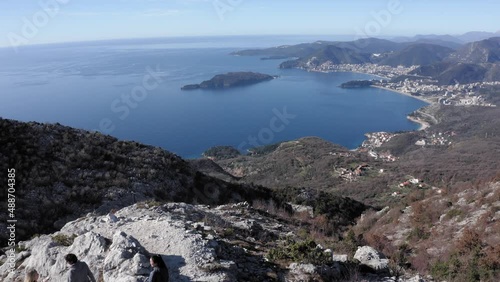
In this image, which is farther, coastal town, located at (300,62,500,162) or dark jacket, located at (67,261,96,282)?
coastal town, located at (300,62,500,162)

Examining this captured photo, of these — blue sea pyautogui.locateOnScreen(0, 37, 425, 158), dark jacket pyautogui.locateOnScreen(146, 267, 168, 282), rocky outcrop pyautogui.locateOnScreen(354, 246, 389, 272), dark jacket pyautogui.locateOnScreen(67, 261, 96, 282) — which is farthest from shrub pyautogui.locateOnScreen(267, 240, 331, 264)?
blue sea pyautogui.locateOnScreen(0, 37, 425, 158)

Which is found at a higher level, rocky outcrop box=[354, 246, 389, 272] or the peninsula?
rocky outcrop box=[354, 246, 389, 272]

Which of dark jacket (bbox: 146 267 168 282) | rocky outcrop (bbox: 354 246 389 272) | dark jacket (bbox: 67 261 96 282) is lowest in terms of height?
rocky outcrop (bbox: 354 246 389 272)

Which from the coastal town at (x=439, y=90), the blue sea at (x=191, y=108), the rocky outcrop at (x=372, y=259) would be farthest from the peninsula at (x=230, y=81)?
the rocky outcrop at (x=372, y=259)

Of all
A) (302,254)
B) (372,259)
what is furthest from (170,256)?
(372,259)

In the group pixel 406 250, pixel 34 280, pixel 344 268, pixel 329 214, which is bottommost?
pixel 329 214

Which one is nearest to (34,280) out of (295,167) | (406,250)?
(406,250)

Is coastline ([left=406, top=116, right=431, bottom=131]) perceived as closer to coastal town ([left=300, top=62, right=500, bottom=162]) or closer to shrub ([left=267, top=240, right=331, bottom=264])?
coastal town ([left=300, top=62, right=500, bottom=162])

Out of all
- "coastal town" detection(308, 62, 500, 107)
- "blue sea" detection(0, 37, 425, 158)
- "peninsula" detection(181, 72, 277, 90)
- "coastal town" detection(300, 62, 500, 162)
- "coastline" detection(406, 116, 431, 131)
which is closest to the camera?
"coastal town" detection(300, 62, 500, 162)

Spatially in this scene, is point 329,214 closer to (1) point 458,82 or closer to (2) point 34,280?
(2) point 34,280
